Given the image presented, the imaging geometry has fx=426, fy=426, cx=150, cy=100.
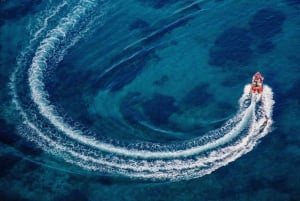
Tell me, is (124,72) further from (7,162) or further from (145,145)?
(7,162)

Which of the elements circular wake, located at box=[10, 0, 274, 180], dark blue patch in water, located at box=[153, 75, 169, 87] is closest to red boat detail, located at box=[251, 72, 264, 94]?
circular wake, located at box=[10, 0, 274, 180]

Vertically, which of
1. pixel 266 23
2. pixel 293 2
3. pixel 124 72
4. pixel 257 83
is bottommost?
pixel 257 83

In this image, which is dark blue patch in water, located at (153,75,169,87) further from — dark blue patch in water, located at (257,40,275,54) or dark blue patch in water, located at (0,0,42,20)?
dark blue patch in water, located at (0,0,42,20)

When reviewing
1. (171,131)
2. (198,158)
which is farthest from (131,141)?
(198,158)

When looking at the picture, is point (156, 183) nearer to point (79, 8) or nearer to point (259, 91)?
point (259, 91)

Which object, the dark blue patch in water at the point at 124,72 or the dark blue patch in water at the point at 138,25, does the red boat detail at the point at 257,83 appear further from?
the dark blue patch in water at the point at 138,25

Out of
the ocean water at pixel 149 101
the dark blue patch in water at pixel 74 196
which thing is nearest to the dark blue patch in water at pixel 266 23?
the ocean water at pixel 149 101

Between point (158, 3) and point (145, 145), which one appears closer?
point (145, 145)

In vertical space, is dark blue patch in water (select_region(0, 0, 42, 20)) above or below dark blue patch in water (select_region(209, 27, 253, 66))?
above

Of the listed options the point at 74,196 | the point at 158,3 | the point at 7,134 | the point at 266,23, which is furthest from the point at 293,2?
the point at 7,134
